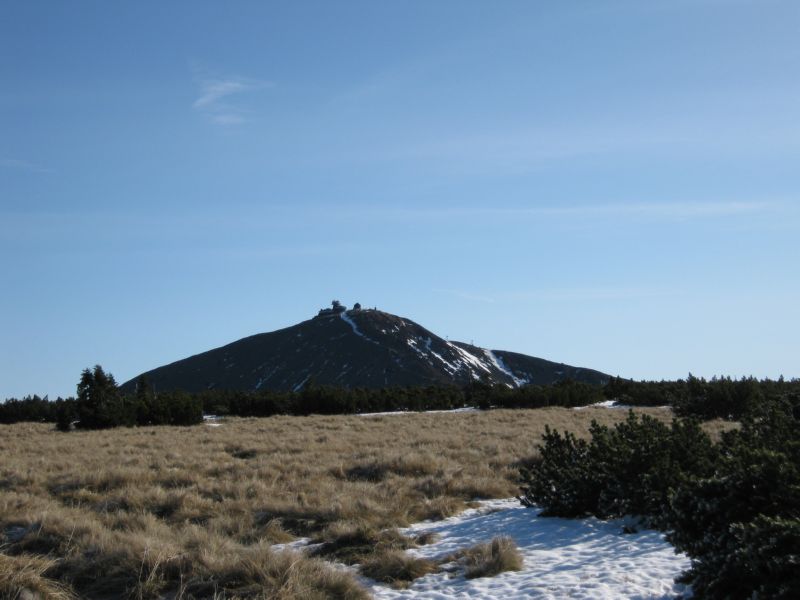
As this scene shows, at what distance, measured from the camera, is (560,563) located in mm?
7125

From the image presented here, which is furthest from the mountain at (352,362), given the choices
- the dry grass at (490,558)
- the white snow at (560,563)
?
the dry grass at (490,558)

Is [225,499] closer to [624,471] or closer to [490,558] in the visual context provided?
[490,558]

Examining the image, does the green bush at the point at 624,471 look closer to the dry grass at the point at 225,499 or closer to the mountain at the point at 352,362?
the dry grass at the point at 225,499

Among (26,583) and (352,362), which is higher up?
(352,362)

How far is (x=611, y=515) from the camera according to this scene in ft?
29.4

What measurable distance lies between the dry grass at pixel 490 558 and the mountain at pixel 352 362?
94.0m

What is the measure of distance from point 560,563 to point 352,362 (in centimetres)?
10800

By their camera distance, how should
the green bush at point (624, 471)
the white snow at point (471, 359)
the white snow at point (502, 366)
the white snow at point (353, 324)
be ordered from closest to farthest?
the green bush at point (624, 471) < the white snow at point (502, 366) < the white snow at point (471, 359) < the white snow at point (353, 324)

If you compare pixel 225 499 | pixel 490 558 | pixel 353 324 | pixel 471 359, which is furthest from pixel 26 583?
pixel 353 324

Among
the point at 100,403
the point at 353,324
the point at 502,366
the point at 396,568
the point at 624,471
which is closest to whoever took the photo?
the point at 396,568

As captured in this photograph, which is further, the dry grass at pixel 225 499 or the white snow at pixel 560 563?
the dry grass at pixel 225 499

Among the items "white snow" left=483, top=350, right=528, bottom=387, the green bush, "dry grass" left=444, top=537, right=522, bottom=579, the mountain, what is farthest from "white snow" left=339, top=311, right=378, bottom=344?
"dry grass" left=444, top=537, right=522, bottom=579

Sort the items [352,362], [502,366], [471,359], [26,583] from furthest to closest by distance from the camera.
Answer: [471,359], [502,366], [352,362], [26,583]

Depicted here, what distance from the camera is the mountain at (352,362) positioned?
110 m
